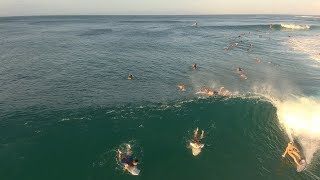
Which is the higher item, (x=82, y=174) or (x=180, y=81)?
(x=180, y=81)

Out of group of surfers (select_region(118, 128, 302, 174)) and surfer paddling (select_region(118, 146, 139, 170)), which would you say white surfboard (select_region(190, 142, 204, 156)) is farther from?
surfer paddling (select_region(118, 146, 139, 170))

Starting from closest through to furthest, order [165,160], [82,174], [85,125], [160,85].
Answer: [82,174] → [165,160] → [85,125] → [160,85]

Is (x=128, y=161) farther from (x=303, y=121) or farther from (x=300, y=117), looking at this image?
(x=300, y=117)

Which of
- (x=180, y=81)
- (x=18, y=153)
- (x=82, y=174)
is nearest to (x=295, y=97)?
(x=180, y=81)

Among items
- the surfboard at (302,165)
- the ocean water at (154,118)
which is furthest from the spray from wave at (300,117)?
the surfboard at (302,165)

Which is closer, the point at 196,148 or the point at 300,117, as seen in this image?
the point at 196,148

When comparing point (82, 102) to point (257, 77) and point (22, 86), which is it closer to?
point (22, 86)

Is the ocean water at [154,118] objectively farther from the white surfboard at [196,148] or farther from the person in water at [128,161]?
the person in water at [128,161]

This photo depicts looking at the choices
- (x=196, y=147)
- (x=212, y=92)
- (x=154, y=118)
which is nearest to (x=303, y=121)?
(x=212, y=92)
